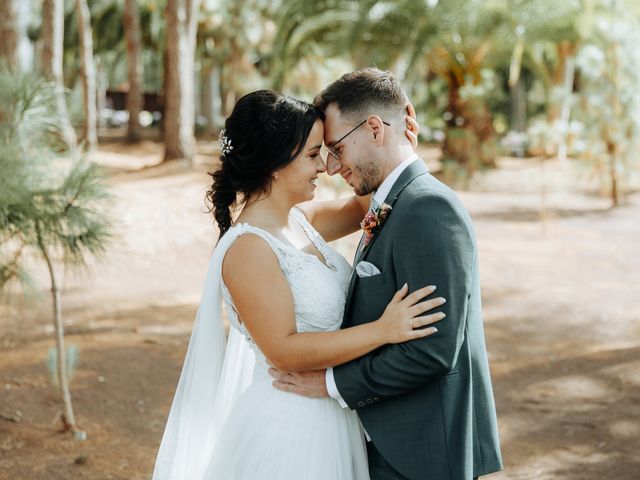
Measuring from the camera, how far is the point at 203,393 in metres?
2.82

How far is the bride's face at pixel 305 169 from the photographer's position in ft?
8.41

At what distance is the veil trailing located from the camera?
278cm

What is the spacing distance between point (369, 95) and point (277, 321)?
0.75 meters

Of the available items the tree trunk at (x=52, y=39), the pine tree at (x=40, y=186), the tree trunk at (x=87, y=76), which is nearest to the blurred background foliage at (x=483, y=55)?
the tree trunk at (x=52, y=39)

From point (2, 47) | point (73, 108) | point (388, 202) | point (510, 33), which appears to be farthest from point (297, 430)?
point (510, 33)

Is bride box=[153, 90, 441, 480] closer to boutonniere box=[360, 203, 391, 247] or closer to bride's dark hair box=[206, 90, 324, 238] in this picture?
bride's dark hair box=[206, 90, 324, 238]

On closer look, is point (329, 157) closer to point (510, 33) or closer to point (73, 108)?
point (73, 108)

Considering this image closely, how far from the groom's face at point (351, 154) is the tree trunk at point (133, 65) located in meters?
19.5

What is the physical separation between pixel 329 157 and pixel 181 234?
9509 mm

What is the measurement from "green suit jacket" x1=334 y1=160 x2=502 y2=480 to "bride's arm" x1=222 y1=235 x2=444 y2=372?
58mm

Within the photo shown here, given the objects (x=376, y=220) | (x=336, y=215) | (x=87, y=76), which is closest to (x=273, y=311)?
(x=376, y=220)

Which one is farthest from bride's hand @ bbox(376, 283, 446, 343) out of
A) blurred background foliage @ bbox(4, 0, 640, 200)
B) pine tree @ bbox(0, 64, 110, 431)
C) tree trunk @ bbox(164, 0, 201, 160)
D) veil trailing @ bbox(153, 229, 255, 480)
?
tree trunk @ bbox(164, 0, 201, 160)

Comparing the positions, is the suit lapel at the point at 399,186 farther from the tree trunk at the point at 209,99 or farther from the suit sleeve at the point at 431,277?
the tree trunk at the point at 209,99

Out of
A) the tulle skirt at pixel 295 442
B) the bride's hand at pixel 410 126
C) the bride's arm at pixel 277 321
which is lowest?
the tulle skirt at pixel 295 442
